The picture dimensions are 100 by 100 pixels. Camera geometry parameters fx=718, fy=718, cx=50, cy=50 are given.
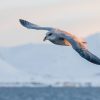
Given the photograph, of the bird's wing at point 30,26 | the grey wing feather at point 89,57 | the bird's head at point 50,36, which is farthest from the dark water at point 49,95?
the grey wing feather at point 89,57

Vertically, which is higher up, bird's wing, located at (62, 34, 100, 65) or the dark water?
bird's wing, located at (62, 34, 100, 65)

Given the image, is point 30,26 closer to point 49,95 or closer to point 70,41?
point 70,41

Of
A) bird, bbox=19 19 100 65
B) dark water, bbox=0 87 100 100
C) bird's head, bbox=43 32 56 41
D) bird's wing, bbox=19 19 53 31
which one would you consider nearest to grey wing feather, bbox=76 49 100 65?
bird, bbox=19 19 100 65

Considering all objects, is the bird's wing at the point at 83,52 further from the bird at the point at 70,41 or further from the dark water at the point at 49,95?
the dark water at the point at 49,95

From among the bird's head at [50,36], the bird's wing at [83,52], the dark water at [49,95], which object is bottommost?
the dark water at [49,95]

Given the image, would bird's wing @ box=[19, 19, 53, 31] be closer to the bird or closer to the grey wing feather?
the bird

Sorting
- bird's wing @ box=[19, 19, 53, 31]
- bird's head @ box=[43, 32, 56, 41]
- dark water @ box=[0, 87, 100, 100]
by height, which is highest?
bird's head @ box=[43, 32, 56, 41]

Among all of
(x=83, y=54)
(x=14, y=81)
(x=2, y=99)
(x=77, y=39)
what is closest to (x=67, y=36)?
(x=77, y=39)

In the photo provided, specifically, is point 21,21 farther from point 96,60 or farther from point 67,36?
point 96,60

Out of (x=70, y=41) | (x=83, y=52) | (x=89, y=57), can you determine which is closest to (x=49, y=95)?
(x=70, y=41)

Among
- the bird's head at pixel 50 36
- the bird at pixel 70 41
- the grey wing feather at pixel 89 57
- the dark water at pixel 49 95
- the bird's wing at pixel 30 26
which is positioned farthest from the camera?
the dark water at pixel 49 95

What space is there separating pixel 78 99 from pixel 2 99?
8.32 meters

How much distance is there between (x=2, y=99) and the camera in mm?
75188

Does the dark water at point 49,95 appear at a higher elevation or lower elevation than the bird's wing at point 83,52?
lower
